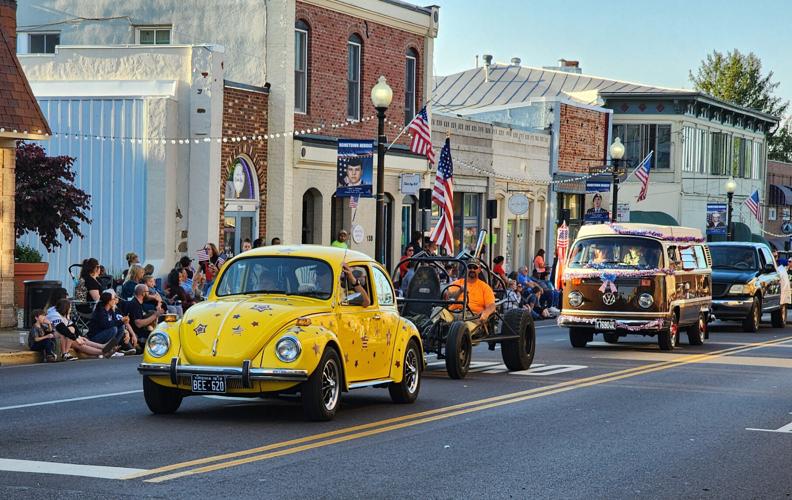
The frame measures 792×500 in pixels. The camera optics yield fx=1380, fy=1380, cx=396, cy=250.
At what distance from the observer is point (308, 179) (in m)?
36.9

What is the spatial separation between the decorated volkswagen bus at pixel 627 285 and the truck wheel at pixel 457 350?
674cm

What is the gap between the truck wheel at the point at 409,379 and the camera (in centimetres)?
1522

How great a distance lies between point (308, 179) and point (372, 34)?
5.55 m

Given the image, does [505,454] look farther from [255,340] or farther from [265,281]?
[265,281]

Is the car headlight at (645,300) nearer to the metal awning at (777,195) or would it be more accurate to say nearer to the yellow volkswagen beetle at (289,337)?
the yellow volkswagen beetle at (289,337)

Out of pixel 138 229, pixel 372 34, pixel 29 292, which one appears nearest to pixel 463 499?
pixel 29 292

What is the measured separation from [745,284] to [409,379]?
59.9 feet

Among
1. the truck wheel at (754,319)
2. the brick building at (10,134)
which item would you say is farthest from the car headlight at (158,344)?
the truck wheel at (754,319)

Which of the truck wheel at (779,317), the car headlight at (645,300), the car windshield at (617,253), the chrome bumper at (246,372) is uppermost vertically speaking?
the car windshield at (617,253)

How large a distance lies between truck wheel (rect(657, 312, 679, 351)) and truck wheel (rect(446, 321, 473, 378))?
7296 millimetres

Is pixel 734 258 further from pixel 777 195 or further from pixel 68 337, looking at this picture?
pixel 777 195

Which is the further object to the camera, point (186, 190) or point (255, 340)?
point (186, 190)

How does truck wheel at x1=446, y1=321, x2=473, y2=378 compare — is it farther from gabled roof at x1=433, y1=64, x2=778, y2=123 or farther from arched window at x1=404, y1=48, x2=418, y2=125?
gabled roof at x1=433, y1=64, x2=778, y2=123

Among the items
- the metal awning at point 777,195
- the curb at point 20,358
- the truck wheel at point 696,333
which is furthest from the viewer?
the metal awning at point 777,195
